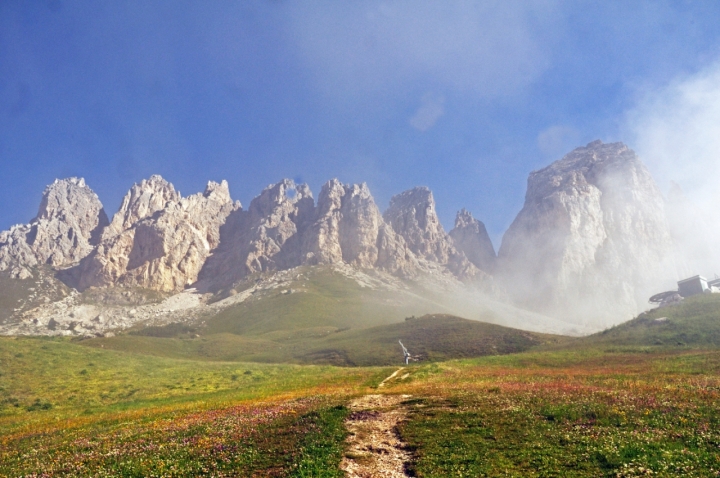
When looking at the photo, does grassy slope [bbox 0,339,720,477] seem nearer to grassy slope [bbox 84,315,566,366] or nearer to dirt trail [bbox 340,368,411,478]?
dirt trail [bbox 340,368,411,478]

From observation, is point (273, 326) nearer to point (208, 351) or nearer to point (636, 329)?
point (208, 351)

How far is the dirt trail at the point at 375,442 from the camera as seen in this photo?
14.7m

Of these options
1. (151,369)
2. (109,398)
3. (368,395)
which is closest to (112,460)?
(368,395)

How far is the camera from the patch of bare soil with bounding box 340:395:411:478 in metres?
14.8

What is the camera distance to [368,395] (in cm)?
3203

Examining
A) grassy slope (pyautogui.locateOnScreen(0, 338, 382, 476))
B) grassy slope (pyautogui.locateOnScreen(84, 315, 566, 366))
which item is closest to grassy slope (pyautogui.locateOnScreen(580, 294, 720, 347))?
grassy slope (pyautogui.locateOnScreen(84, 315, 566, 366))

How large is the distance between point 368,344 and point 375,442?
99784 mm

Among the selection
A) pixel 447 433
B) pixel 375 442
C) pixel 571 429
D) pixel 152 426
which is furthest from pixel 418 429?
pixel 152 426

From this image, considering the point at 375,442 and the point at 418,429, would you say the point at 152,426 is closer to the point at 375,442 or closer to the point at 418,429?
the point at 375,442

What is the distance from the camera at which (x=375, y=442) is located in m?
18.2

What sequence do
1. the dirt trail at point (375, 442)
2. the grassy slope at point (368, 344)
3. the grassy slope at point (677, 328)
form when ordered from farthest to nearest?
the grassy slope at point (368, 344) < the grassy slope at point (677, 328) < the dirt trail at point (375, 442)

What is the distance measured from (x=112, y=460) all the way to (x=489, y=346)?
303 ft

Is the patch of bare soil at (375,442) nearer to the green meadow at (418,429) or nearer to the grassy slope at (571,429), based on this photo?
the green meadow at (418,429)

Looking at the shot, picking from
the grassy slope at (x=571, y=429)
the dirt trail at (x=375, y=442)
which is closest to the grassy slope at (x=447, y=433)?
the grassy slope at (x=571, y=429)
